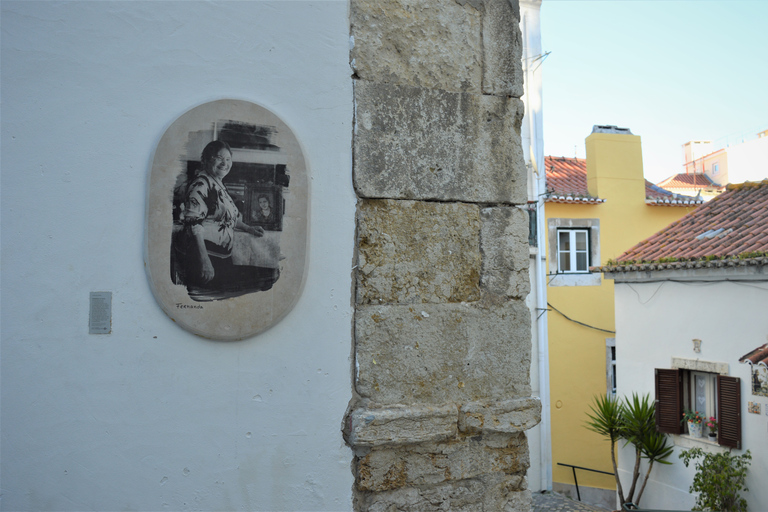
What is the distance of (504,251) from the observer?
2186 mm

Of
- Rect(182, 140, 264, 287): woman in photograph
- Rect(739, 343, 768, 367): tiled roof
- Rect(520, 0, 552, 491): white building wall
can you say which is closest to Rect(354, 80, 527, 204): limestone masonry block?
Rect(182, 140, 264, 287): woman in photograph

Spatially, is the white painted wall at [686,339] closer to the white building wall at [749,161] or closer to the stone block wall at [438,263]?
the stone block wall at [438,263]

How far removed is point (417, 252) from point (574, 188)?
1127 cm

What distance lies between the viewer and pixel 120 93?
1805mm

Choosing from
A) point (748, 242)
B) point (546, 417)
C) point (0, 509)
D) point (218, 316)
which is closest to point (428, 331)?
point (218, 316)

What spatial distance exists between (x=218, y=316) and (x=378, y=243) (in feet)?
2.01

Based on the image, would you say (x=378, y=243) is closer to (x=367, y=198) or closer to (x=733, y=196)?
(x=367, y=198)

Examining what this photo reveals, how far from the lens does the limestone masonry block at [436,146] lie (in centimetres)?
205

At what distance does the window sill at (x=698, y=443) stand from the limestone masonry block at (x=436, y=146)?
22.8 ft

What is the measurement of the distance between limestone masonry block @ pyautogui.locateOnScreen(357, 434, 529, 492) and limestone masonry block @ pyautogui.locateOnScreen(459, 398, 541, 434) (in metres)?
0.06

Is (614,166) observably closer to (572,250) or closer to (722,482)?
(572,250)

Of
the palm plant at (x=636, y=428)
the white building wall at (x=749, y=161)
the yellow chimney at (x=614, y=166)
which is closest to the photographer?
the palm plant at (x=636, y=428)

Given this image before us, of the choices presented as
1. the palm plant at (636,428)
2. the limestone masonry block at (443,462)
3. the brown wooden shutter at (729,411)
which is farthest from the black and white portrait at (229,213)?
the palm plant at (636,428)

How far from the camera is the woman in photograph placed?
5.89ft
